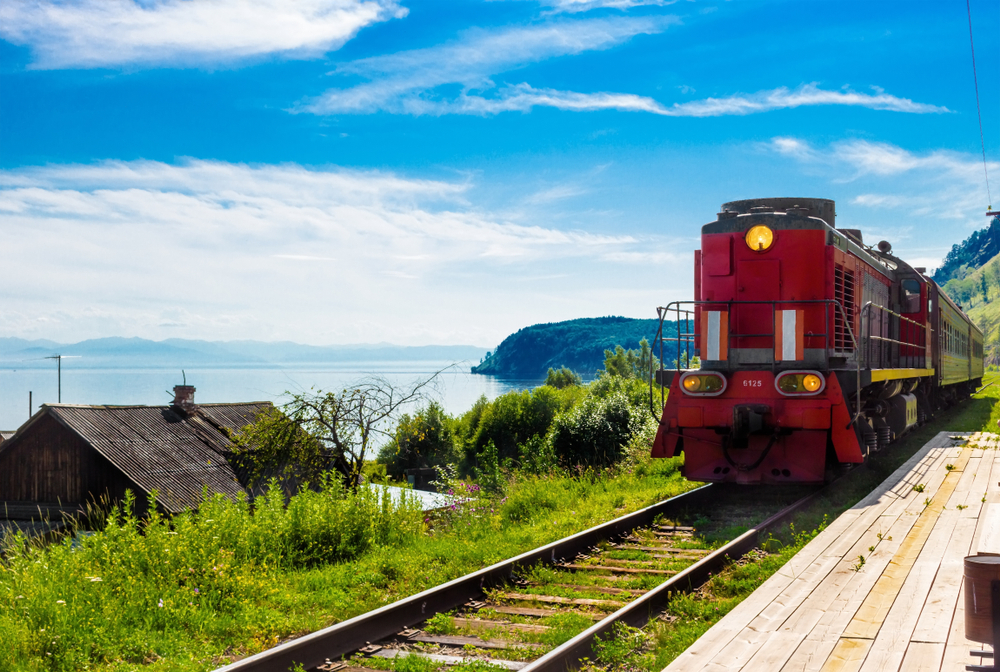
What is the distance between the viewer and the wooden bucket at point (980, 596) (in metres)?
2.96

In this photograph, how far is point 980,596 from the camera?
9.79 feet

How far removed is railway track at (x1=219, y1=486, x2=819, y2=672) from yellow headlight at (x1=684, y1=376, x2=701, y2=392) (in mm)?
2403

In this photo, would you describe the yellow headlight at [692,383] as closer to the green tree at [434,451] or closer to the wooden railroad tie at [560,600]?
the wooden railroad tie at [560,600]

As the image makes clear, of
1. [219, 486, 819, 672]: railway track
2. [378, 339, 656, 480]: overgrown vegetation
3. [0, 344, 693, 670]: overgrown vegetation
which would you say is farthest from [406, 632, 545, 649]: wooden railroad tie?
[378, 339, 656, 480]: overgrown vegetation

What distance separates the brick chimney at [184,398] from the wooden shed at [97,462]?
6.77ft

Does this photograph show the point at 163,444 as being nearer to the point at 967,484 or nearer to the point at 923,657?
the point at 967,484

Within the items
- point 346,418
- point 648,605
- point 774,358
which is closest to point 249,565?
point 648,605

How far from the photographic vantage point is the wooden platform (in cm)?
328

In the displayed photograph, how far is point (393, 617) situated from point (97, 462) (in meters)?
26.0

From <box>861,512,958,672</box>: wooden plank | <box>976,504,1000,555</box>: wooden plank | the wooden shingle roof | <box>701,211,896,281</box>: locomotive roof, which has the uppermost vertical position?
<box>701,211,896,281</box>: locomotive roof

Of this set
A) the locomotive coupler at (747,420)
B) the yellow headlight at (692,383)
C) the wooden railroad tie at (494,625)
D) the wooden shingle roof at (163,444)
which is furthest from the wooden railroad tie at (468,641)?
the wooden shingle roof at (163,444)

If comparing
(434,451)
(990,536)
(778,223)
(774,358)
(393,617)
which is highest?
(778,223)

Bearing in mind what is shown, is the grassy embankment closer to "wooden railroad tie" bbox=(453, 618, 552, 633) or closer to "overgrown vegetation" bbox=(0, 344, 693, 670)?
"overgrown vegetation" bbox=(0, 344, 693, 670)

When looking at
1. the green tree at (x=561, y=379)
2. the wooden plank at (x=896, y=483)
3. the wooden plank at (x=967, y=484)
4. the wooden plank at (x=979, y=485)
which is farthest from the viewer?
the green tree at (x=561, y=379)
